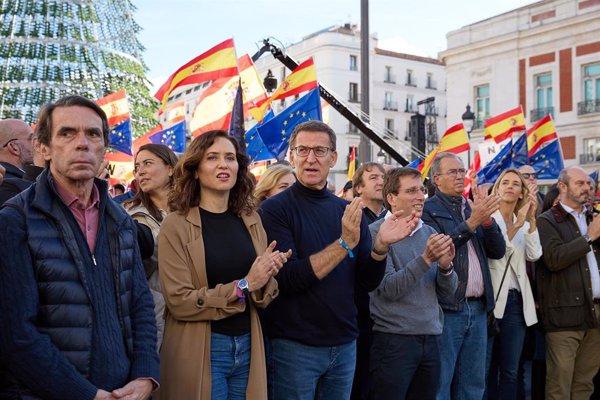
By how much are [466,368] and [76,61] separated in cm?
1753

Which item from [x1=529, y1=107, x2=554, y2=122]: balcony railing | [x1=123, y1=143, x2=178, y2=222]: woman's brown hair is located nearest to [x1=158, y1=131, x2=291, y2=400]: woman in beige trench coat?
[x1=123, y1=143, x2=178, y2=222]: woman's brown hair

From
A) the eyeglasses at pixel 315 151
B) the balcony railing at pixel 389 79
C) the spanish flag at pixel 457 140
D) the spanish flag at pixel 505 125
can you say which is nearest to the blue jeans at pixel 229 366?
the eyeglasses at pixel 315 151

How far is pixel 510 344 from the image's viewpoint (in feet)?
18.9

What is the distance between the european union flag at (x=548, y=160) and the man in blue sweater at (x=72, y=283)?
388 inches

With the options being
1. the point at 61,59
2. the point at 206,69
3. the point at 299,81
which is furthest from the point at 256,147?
the point at 61,59

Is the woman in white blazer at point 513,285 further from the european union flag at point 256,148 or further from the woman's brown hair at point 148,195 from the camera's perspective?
the european union flag at point 256,148

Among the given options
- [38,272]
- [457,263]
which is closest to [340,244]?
[38,272]

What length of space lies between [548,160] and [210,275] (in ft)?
31.8

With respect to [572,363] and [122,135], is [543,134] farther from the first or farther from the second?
[122,135]

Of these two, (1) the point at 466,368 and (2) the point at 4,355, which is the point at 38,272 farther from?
(1) the point at 466,368

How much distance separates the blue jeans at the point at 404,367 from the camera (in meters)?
4.29

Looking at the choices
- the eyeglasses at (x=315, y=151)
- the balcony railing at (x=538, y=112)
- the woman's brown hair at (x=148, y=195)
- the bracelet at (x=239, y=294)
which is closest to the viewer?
the bracelet at (x=239, y=294)

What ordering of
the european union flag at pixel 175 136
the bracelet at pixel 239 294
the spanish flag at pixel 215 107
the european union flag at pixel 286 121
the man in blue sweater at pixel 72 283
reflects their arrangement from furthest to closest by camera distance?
1. the european union flag at pixel 175 136
2. the spanish flag at pixel 215 107
3. the european union flag at pixel 286 121
4. the bracelet at pixel 239 294
5. the man in blue sweater at pixel 72 283

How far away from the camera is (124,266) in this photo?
116 inches
